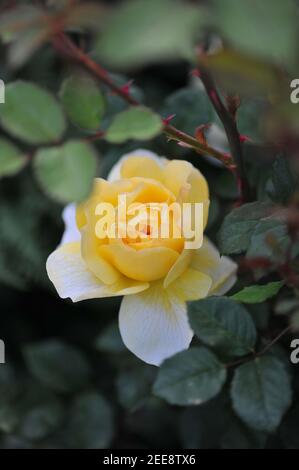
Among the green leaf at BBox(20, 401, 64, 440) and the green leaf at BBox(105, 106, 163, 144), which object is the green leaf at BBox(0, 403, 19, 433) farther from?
the green leaf at BBox(105, 106, 163, 144)

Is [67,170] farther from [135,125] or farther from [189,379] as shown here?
[189,379]

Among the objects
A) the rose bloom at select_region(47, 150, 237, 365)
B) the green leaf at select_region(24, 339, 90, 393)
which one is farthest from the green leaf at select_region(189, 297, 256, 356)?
the green leaf at select_region(24, 339, 90, 393)

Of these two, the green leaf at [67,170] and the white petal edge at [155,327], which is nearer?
the green leaf at [67,170]

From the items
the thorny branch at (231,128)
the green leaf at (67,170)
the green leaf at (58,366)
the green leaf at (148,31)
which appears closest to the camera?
the green leaf at (148,31)

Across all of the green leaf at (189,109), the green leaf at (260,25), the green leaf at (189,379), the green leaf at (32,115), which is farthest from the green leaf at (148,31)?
the green leaf at (189,109)

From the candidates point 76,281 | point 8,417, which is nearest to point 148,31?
point 76,281

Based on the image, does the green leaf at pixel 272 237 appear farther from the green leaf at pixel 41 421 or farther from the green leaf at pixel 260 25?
the green leaf at pixel 41 421
